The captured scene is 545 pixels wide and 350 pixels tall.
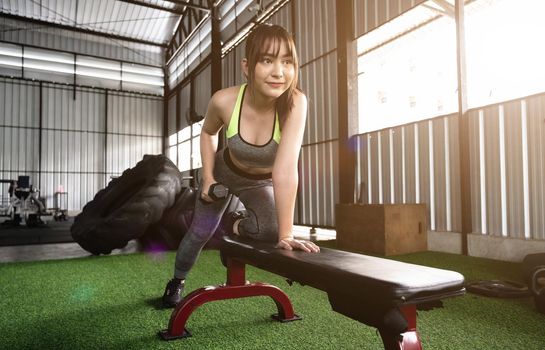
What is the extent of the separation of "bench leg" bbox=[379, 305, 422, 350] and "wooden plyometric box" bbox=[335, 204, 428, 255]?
2.40m

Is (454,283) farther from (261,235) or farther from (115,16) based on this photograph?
(115,16)

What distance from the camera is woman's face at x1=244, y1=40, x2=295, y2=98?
119cm

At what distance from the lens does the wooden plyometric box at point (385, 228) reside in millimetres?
3145

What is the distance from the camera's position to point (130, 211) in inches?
122

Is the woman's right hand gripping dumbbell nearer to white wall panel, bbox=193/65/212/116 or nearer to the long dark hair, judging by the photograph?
the long dark hair

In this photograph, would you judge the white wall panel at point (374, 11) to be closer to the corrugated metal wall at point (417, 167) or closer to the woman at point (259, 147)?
the corrugated metal wall at point (417, 167)

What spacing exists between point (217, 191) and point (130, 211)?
1.91 metres

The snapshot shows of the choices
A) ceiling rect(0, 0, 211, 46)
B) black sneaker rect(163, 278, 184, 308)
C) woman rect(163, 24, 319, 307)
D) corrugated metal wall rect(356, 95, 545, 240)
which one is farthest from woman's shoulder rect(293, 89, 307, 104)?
ceiling rect(0, 0, 211, 46)

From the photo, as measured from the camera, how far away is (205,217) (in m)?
1.57

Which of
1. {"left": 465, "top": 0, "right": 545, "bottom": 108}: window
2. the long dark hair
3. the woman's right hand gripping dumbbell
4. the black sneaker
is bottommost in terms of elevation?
the black sneaker

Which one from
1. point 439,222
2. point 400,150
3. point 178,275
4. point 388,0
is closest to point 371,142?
point 400,150

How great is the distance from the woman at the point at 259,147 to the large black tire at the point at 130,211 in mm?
1549

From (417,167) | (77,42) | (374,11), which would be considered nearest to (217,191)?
(417,167)

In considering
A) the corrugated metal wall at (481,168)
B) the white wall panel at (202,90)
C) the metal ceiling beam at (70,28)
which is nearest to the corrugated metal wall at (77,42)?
the metal ceiling beam at (70,28)
